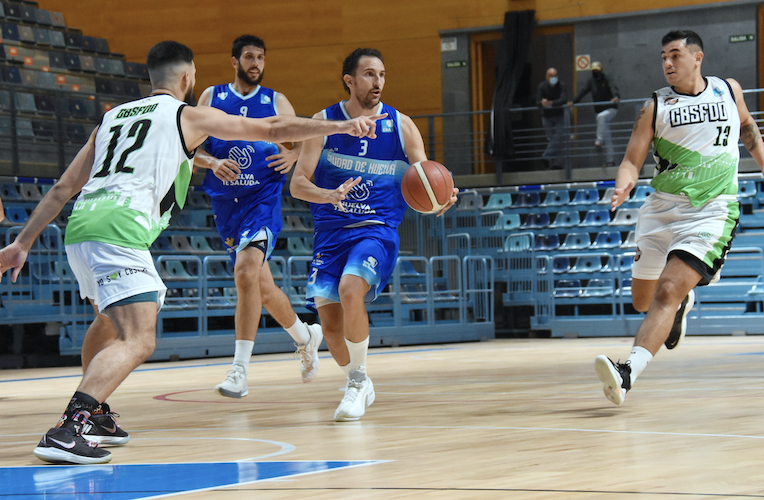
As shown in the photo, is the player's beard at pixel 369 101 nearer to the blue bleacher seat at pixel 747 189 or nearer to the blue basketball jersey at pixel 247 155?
the blue basketball jersey at pixel 247 155

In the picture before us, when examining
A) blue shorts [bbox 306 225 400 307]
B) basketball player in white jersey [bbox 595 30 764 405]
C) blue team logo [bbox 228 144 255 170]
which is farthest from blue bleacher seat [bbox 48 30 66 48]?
basketball player in white jersey [bbox 595 30 764 405]

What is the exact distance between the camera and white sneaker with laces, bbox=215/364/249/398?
18.2 feet

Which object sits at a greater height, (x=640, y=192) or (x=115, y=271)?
(x=640, y=192)

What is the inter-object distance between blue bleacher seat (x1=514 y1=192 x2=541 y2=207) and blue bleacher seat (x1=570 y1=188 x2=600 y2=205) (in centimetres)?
55

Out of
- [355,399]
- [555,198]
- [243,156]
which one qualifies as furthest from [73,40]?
→ [355,399]

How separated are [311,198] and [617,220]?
1071 cm

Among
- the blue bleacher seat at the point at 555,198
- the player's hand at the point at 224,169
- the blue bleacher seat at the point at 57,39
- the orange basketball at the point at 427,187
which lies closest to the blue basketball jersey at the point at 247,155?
the player's hand at the point at 224,169

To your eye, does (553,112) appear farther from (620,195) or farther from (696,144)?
(620,195)

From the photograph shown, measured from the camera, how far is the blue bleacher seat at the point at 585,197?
15125mm

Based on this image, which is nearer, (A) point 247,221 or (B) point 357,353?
(B) point 357,353

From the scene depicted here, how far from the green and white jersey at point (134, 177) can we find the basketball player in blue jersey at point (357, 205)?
3.41 feet

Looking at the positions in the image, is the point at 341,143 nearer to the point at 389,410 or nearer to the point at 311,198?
the point at 311,198

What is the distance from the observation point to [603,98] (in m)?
15.5

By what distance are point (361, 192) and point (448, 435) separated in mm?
1535
